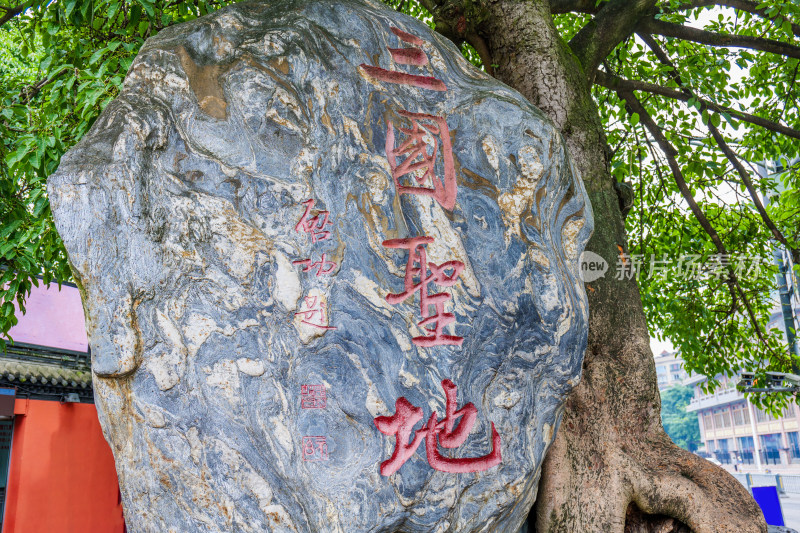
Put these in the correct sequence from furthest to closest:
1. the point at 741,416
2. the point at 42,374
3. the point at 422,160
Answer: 1. the point at 741,416
2. the point at 42,374
3. the point at 422,160

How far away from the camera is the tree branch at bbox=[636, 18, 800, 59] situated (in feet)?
15.9

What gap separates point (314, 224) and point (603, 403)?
203 cm

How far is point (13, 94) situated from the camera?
13.5ft

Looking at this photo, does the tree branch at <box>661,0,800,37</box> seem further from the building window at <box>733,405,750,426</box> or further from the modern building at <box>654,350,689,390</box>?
the modern building at <box>654,350,689,390</box>

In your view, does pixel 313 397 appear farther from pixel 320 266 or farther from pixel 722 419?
pixel 722 419

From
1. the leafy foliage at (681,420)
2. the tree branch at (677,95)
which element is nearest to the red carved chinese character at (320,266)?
the tree branch at (677,95)

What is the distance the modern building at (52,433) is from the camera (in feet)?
22.1

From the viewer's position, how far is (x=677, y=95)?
4.87 meters

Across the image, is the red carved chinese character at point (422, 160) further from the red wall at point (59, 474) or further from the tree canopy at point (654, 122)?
the red wall at point (59, 474)

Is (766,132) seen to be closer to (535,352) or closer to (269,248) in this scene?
(535,352)

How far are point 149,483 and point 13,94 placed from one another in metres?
2.86

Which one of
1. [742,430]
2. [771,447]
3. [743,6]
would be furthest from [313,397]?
[742,430]

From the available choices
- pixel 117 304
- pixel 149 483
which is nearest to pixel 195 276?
pixel 117 304

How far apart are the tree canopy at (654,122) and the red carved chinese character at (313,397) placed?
194cm
